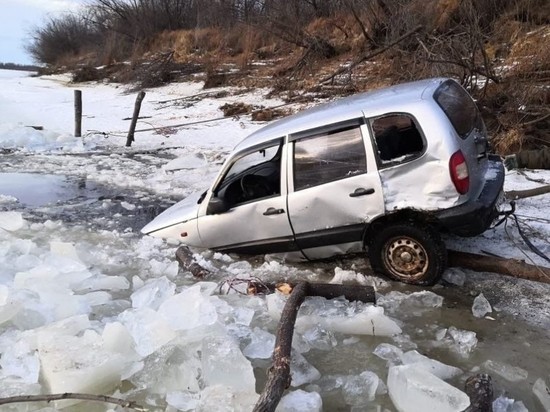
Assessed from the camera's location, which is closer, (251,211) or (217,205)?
(251,211)

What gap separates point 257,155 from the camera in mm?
6480

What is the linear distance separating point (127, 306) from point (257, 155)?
2426 millimetres

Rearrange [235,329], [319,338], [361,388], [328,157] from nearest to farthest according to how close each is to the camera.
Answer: [361,388] < [319,338] < [235,329] < [328,157]

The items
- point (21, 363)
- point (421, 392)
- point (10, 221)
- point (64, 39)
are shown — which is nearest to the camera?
point (421, 392)

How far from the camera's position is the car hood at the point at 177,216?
20.5 ft

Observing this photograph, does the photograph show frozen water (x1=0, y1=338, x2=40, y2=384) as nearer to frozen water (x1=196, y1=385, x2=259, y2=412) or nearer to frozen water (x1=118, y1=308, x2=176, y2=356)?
frozen water (x1=118, y1=308, x2=176, y2=356)

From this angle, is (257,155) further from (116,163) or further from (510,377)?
(116,163)

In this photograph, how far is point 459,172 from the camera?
4699mm

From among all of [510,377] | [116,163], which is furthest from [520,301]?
[116,163]

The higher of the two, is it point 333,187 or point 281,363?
point 333,187

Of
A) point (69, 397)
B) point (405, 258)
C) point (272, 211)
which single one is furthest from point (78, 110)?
point (69, 397)

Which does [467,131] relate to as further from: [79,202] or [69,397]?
[79,202]

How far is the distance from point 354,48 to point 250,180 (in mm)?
16428

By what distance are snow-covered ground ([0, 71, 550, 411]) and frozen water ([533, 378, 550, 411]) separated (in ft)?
0.03
